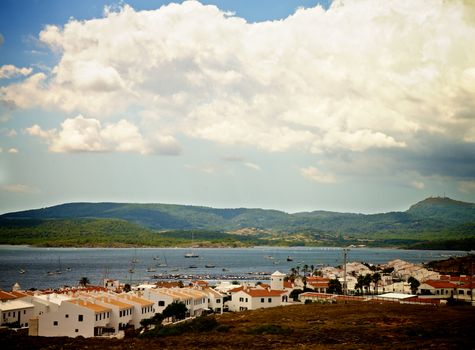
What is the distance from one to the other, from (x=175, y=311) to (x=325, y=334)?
2701 cm

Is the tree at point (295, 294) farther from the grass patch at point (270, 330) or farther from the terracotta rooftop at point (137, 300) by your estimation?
the grass patch at point (270, 330)

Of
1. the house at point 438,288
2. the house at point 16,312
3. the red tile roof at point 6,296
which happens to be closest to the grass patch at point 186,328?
the house at point 16,312

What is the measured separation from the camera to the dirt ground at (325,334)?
1419 inches

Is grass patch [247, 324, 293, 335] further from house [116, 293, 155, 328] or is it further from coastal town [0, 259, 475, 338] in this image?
house [116, 293, 155, 328]

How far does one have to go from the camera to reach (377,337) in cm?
3838

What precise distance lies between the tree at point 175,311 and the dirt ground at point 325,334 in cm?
945

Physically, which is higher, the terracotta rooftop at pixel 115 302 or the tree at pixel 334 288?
the terracotta rooftop at pixel 115 302

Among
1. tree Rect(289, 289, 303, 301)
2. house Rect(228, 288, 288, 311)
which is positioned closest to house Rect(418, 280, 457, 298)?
tree Rect(289, 289, 303, 301)

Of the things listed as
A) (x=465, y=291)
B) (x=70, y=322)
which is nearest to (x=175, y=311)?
(x=70, y=322)

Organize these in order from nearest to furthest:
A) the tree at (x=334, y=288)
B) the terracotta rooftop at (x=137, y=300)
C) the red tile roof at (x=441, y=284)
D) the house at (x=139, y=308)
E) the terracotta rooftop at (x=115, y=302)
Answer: the terracotta rooftop at (x=115, y=302), the house at (x=139, y=308), the terracotta rooftop at (x=137, y=300), the red tile roof at (x=441, y=284), the tree at (x=334, y=288)

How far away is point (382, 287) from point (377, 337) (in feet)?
251

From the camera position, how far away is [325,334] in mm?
40594

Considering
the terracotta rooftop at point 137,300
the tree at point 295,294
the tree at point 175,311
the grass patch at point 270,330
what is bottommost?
the tree at point 295,294

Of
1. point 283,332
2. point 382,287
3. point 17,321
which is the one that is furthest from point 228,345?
point 382,287
